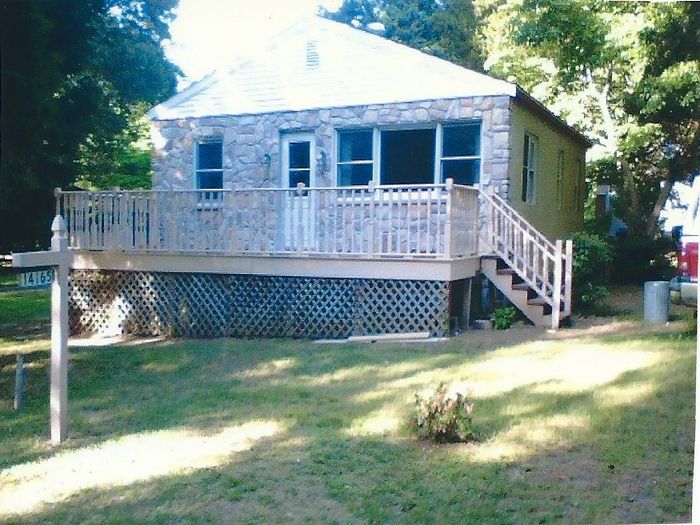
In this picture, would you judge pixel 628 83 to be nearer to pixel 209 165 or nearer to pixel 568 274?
pixel 568 274

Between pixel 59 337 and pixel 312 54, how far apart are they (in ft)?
18.6

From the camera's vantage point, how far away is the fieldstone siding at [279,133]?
796 cm

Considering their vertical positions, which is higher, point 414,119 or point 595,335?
point 414,119

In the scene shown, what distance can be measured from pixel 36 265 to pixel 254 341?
366cm

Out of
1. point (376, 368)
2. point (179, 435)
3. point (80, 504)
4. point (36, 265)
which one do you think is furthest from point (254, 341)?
point (80, 504)

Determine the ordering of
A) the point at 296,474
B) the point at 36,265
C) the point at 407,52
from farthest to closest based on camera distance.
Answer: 1. the point at 407,52
2. the point at 36,265
3. the point at 296,474

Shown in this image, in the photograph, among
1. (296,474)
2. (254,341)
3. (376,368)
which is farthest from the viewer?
(254,341)

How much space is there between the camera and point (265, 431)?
4.23m

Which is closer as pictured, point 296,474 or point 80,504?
point 80,504

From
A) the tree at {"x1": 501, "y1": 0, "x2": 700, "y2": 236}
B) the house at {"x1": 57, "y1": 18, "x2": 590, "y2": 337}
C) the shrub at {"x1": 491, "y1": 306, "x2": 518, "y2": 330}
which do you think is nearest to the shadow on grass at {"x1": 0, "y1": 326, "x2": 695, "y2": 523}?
the shrub at {"x1": 491, "y1": 306, "x2": 518, "y2": 330}

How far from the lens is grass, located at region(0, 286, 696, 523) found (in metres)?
3.20

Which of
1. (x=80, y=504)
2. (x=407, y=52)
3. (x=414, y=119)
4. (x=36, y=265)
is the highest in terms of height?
(x=407, y=52)

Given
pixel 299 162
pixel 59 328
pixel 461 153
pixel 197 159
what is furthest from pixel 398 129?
pixel 59 328

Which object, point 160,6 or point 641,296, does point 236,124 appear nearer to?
point 160,6
